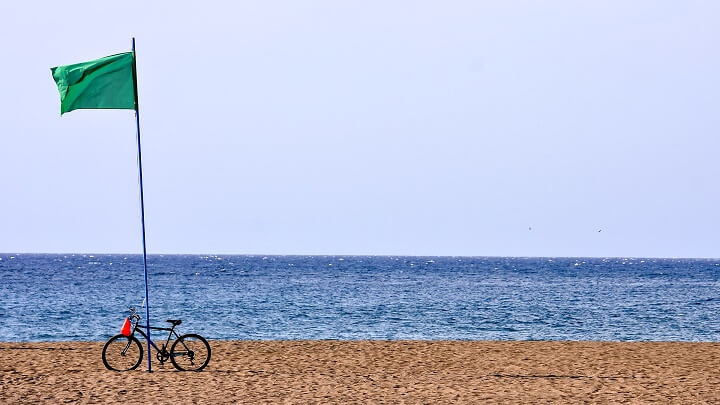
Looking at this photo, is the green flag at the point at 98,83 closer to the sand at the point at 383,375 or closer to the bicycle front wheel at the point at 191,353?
the bicycle front wheel at the point at 191,353

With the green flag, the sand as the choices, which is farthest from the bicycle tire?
the green flag

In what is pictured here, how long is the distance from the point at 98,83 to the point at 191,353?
5.38m

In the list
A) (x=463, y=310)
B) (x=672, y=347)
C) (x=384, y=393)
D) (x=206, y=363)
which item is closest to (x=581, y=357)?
(x=672, y=347)

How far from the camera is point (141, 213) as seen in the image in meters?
16.0

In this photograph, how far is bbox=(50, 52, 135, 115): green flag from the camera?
16.0 m

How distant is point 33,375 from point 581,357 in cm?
1176

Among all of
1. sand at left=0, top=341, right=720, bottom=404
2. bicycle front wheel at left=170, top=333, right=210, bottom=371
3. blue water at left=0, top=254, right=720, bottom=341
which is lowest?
blue water at left=0, top=254, right=720, bottom=341

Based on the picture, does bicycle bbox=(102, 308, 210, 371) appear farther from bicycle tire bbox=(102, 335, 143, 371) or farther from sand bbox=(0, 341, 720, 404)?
sand bbox=(0, 341, 720, 404)

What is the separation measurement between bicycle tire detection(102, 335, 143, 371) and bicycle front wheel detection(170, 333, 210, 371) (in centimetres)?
70

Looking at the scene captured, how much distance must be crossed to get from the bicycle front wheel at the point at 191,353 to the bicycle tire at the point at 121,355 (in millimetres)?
698

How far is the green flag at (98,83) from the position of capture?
52.4ft

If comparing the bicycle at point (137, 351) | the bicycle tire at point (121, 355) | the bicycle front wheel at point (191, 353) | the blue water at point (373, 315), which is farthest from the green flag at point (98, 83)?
the blue water at point (373, 315)

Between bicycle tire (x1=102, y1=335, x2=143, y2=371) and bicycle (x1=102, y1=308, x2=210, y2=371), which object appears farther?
bicycle tire (x1=102, y1=335, x2=143, y2=371)

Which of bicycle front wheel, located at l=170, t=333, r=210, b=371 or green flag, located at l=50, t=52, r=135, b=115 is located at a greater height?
green flag, located at l=50, t=52, r=135, b=115
